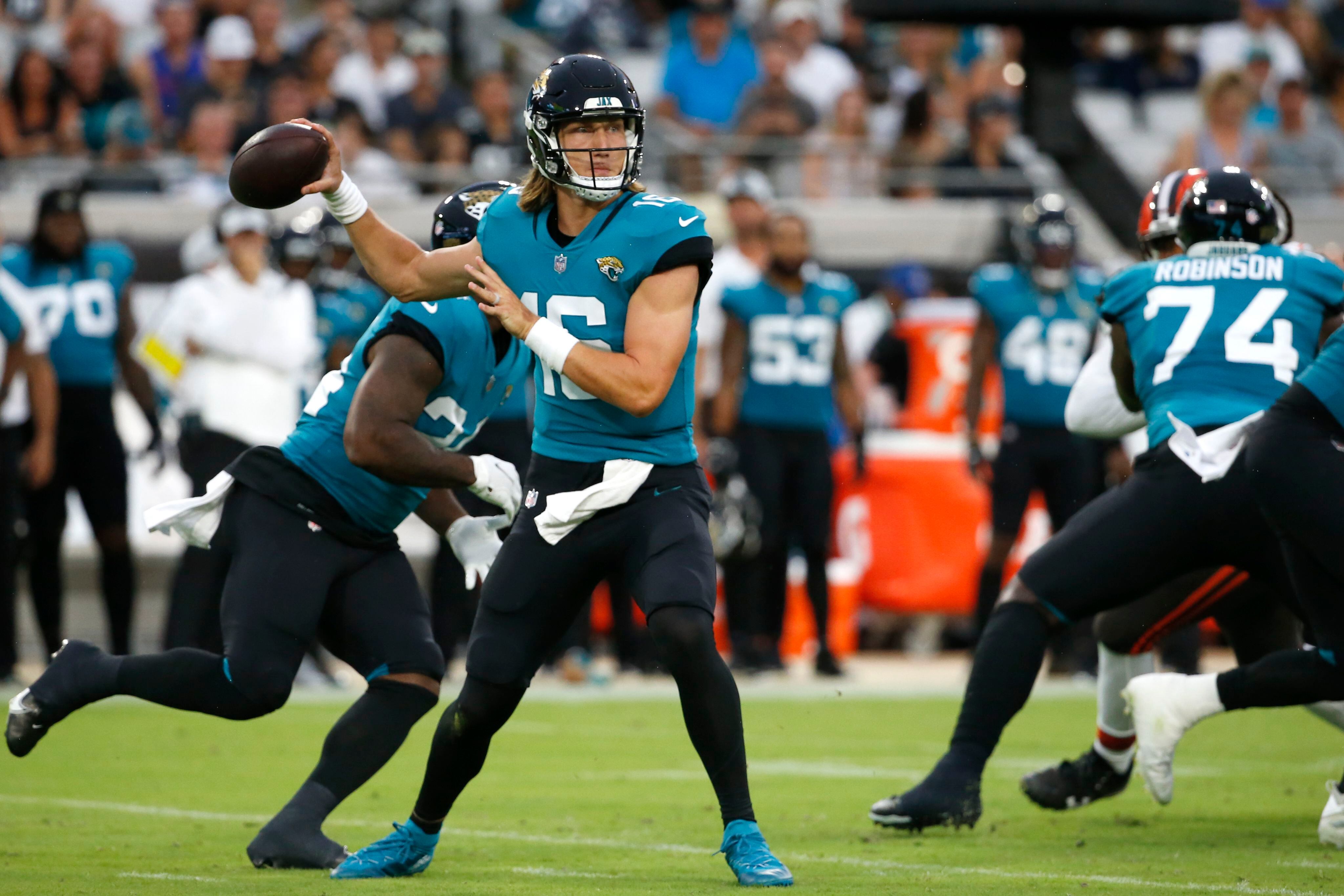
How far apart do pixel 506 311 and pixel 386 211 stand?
323 inches

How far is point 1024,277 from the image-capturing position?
381 inches

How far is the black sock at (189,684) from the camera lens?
462 centimetres

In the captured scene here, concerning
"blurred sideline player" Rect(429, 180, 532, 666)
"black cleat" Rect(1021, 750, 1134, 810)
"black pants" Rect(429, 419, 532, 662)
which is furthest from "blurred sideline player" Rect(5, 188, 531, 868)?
"black pants" Rect(429, 419, 532, 662)

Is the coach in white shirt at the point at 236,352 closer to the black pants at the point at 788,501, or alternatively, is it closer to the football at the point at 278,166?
the black pants at the point at 788,501

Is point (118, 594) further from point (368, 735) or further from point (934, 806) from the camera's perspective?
point (934, 806)

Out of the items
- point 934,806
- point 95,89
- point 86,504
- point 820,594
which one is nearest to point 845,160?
point 820,594

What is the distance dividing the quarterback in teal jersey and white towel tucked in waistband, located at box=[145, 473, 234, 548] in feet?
2.67

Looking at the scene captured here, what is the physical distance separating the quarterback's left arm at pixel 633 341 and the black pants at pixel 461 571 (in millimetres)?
4518

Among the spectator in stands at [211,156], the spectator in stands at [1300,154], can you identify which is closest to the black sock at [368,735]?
the spectator in stands at [211,156]

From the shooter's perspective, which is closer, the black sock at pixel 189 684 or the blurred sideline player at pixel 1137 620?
the black sock at pixel 189 684

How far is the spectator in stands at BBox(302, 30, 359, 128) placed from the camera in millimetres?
12633

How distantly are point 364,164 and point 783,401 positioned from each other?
13.3 feet

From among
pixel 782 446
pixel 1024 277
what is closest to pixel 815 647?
pixel 782 446

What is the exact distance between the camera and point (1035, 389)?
31.2 feet
